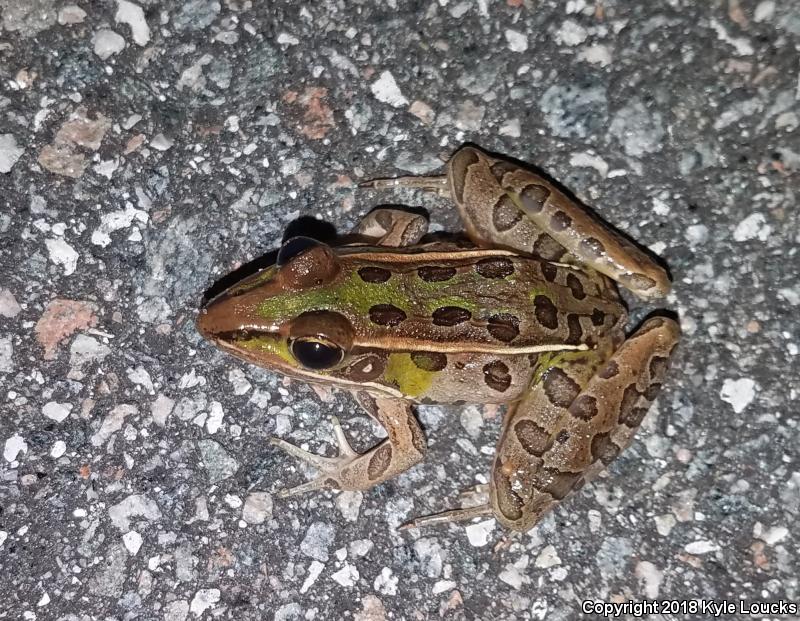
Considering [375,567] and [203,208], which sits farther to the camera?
[203,208]

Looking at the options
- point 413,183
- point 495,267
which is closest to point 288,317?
point 495,267

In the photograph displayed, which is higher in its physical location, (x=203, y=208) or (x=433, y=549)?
(x=203, y=208)

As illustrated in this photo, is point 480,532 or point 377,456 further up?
point 377,456

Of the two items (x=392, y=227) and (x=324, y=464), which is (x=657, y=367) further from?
(x=324, y=464)

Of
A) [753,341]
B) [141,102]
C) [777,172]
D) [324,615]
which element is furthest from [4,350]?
[777,172]

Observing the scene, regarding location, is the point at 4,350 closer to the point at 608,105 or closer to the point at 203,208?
the point at 203,208

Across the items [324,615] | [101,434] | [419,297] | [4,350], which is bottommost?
[324,615]
